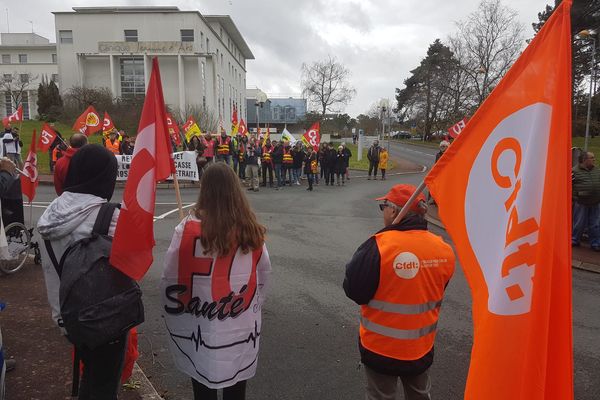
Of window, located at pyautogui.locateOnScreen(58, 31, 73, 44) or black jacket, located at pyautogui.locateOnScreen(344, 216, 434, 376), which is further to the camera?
window, located at pyautogui.locateOnScreen(58, 31, 73, 44)

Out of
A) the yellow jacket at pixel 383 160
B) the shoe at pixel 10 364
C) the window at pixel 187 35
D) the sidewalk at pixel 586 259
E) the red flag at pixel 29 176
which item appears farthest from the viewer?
the window at pixel 187 35

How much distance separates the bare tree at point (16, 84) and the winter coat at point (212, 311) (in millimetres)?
69966

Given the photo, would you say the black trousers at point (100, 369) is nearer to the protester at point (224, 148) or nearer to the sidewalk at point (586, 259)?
the sidewalk at point (586, 259)

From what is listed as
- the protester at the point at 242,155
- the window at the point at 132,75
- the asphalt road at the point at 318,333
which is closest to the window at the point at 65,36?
the window at the point at 132,75

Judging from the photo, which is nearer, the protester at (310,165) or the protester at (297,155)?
the protester at (310,165)

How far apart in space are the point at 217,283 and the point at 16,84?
80.6 m

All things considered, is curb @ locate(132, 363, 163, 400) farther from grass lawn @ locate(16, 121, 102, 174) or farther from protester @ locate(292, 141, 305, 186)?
grass lawn @ locate(16, 121, 102, 174)

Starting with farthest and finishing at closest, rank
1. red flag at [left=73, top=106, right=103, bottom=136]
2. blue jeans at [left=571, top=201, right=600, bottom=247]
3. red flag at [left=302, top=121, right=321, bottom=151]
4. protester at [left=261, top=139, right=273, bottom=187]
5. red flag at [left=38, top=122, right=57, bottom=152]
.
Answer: red flag at [left=302, top=121, right=321, bottom=151], protester at [left=261, top=139, right=273, bottom=187], red flag at [left=73, top=106, right=103, bottom=136], red flag at [left=38, top=122, right=57, bottom=152], blue jeans at [left=571, top=201, right=600, bottom=247]

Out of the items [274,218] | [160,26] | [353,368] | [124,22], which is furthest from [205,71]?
[353,368]

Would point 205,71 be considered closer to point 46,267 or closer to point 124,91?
point 124,91

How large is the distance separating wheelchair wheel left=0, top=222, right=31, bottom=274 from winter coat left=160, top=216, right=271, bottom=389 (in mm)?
4821

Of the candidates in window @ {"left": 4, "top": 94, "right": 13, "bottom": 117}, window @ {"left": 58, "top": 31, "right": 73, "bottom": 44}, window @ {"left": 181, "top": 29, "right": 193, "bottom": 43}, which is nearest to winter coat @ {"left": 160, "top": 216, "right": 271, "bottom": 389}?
window @ {"left": 181, "top": 29, "right": 193, "bottom": 43}

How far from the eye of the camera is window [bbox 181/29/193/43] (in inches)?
1982

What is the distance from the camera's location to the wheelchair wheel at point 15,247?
6.28 metres
